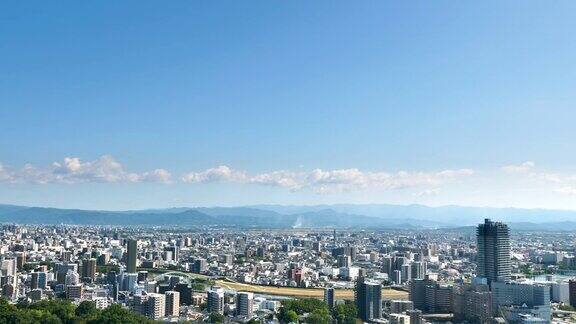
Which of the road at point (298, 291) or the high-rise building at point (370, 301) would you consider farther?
the road at point (298, 291)

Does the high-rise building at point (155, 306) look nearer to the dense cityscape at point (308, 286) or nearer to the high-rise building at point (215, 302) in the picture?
Answer: the dense cityscape at point (308, 286)

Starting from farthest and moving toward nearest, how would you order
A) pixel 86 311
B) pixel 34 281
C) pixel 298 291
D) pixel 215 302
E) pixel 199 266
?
pixel 199 266 < pixel 298 291 < pixel 34 281 < pixel 215 302 < pixel 86 311

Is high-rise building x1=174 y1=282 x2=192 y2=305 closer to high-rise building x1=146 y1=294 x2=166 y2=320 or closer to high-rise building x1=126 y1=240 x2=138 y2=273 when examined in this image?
high-rise building x1=146 y1=294 x2=166 y2=320

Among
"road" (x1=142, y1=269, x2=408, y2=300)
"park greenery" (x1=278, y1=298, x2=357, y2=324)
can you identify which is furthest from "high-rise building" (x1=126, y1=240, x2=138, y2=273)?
"park greenery" (x1=278, y1=298, x2=357, y2=324)

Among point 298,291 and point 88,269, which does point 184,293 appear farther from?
point 88,269

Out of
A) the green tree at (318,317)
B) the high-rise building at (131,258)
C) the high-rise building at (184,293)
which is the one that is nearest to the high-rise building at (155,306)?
the high-rise building at (184,293)

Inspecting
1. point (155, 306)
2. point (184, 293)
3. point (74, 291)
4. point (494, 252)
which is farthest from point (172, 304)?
point (494, 252)

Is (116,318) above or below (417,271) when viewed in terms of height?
above

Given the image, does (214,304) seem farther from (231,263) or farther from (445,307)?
(231,263)
